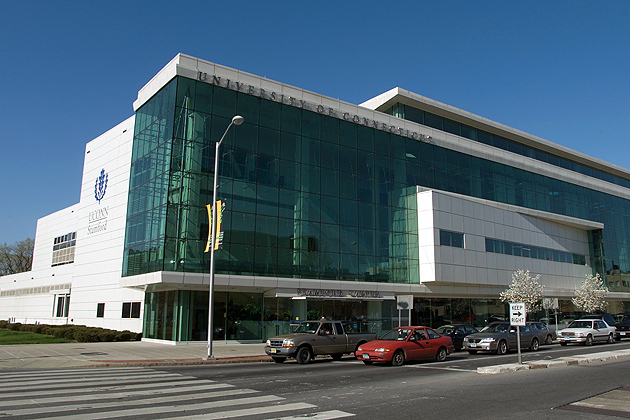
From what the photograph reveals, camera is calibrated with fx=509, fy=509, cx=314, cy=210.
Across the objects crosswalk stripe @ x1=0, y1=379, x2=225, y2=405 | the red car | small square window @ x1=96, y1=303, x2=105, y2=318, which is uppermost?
small square window @ x1=96, y1=303, x2=105, y2=318

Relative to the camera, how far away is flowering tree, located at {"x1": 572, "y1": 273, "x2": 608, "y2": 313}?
4825 cm

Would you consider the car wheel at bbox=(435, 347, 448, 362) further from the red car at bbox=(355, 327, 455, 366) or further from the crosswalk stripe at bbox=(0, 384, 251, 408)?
the crosswalk stripe at bbox=(0, 384, 251, 408)

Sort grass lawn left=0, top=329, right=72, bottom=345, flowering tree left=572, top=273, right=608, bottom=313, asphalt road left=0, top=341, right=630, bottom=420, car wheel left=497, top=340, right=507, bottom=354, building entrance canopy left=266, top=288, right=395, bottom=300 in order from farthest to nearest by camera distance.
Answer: flowering tree left=572, top=273, right=608, bottom=313 < building entrance canopy left=266, top=288, right=395, bottom=300 < grass lawn left=0, top=329, right=72, bottom=345 < car wheel left=497, top=340, right=507, bottom=354 < asphalt road left=0, top=341, right=630, bottom=420

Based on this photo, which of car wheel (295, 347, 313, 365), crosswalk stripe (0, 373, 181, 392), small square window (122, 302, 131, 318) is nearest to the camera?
crosswalk stripe (0, 373, 181, 392)

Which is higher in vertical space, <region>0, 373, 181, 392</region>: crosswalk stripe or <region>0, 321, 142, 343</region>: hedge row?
<region>0, 321, 142, 343</region>: hedge row

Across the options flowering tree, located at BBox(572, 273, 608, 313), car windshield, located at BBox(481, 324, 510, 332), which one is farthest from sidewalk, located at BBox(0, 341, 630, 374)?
flowering tree, located at BBox(572, 273, 608, 313)

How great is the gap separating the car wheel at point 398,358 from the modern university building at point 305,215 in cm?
748

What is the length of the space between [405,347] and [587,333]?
17.6 metres

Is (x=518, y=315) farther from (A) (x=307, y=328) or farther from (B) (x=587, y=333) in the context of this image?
(B) (x=587, y=333)

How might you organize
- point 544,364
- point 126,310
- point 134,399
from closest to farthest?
point 134,399, point 544,364, point 126,310

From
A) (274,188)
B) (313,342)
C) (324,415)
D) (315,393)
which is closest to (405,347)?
(313,342)

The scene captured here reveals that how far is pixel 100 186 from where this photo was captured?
43.3 metres

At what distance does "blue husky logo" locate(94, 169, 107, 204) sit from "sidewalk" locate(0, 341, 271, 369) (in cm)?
1898

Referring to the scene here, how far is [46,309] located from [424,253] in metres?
41.6
